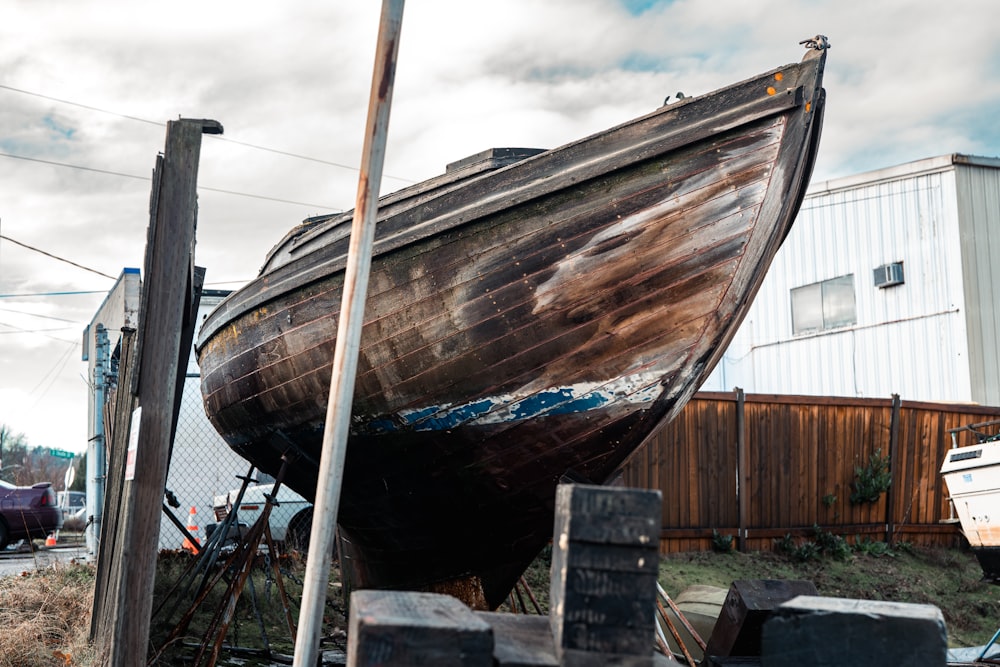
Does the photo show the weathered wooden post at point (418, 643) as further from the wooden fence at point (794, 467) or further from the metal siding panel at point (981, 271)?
the metal siding panel at point (981, 271)

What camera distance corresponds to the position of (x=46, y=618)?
18.0ft

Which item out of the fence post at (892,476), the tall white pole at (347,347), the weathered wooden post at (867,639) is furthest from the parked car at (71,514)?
the weathered wooden post at (867,639)

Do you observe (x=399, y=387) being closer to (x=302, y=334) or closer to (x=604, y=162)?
(x=302, y=334)

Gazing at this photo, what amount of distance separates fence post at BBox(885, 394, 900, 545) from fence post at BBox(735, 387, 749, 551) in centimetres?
222

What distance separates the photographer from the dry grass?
4801 millimetres

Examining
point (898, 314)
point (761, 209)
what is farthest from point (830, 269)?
point (761, 209)

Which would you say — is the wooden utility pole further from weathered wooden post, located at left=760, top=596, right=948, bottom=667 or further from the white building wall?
the white building wall

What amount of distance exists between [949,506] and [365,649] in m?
11.3

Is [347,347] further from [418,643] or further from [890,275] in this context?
[890,275]

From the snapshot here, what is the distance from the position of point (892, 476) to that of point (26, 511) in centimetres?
1289

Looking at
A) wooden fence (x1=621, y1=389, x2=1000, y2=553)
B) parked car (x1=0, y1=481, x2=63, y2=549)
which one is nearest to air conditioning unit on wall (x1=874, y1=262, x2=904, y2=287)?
wooden fence (x1=621, y1=389, x2=1000, y2=553)

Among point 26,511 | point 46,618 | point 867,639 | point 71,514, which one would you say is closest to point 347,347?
point 867,639

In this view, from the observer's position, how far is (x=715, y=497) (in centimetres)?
1015

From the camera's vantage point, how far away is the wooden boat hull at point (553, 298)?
4531mm
